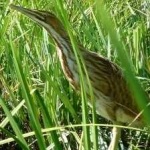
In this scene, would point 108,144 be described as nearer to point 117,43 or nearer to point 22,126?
point 22,126

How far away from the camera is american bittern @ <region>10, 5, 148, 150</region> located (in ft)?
5.93

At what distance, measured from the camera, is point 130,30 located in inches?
96.2

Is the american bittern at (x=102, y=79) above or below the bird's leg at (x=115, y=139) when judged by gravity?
above

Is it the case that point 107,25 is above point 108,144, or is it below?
above

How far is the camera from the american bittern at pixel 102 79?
5.93 feet

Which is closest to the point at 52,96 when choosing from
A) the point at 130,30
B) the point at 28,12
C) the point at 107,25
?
the point at 28,12

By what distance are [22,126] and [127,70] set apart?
5.34ft

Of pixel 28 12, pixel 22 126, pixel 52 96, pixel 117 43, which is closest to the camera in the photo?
pixel 117 43

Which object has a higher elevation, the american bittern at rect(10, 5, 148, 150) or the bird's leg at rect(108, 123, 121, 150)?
the american bittern at rect(10, 5, 148, 150)

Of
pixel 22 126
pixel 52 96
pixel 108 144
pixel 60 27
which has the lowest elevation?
pixel 108 144

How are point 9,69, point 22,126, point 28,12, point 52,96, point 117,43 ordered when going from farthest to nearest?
point 9,69 < point 22,126 < point 52,96 < point 28,12 < point 117,43

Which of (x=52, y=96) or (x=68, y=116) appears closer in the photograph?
(x=52, y=96)

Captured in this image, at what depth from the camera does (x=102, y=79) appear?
1942 mm

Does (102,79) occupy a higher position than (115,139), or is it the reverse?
(102,79)
